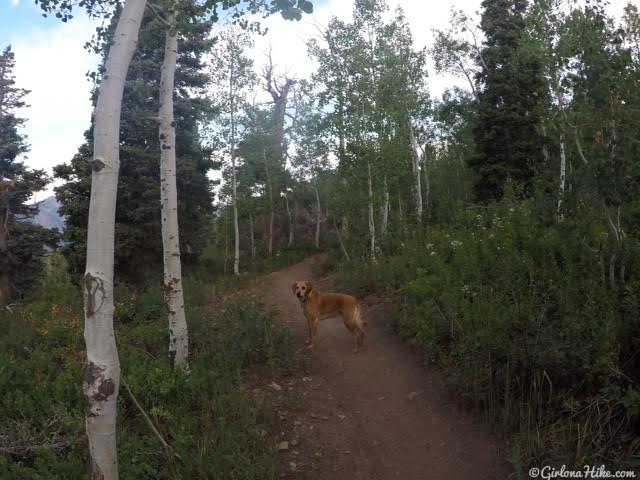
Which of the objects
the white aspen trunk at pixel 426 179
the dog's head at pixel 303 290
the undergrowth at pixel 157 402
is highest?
the white aspen trunk at pixel 426 179

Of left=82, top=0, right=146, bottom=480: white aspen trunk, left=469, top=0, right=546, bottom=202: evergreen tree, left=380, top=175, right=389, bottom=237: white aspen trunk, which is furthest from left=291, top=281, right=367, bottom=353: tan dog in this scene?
left=469, top=0, right=546, bottom=202: evergreen tree

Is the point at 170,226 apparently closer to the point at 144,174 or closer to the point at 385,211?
the point at 144,174

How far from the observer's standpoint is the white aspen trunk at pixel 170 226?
5.95 metres

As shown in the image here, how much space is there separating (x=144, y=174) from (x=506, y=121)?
1423 cm

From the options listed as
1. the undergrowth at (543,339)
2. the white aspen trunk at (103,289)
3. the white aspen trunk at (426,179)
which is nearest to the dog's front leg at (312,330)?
the undergrowth at (543,339)

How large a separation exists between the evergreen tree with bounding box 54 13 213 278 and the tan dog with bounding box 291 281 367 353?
859 centimetres

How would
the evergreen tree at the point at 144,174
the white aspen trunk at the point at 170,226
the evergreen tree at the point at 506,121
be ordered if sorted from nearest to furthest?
the white aspen trunk at the point at 170,226, the evergreen tree at the point at 144,174, the evergreen tree at the point at 506,121

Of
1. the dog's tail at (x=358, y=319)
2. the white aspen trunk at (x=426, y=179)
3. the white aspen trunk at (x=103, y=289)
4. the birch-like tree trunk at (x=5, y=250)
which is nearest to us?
the white aspen trunk at (x=103, y=289)

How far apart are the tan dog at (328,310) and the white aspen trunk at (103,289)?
4.60m

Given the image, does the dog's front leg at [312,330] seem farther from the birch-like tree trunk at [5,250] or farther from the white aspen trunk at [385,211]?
A: the birch-like tree trunk at [5,250]

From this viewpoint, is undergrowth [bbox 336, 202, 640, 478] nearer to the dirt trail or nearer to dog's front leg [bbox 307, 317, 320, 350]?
the dirt trail

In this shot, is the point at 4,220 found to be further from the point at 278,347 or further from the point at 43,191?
the point at 278,347

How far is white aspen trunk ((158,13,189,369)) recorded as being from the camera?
19.5 ft

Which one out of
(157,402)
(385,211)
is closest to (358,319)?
(157,402)
